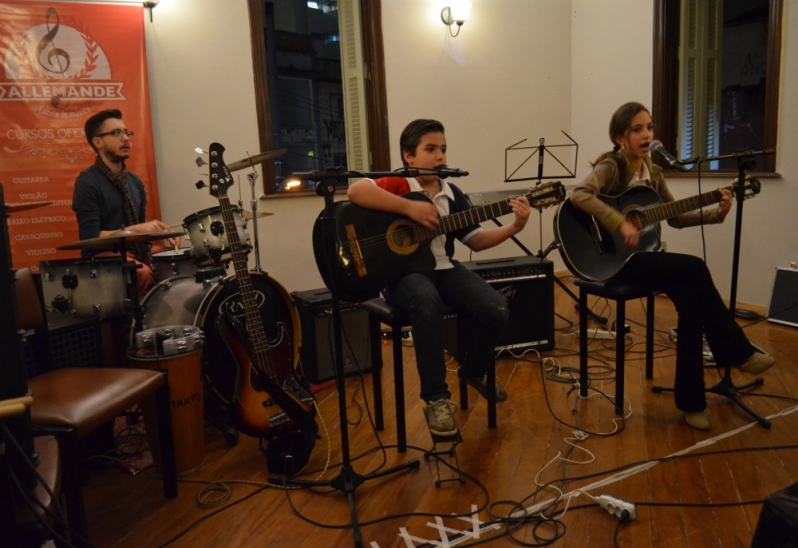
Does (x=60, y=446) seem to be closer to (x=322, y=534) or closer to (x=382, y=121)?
(x=322, y=534)

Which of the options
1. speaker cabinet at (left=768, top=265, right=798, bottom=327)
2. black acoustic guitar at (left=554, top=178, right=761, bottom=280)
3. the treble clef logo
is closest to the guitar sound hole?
black acoustic guitar at (left=554, top=178, right=761, bottom=280)

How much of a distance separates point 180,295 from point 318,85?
131 inches

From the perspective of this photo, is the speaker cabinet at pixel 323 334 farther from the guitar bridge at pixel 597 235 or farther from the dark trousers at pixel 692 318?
the dark trousers at pixel 692 318

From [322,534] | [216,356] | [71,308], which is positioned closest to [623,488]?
[322,534]

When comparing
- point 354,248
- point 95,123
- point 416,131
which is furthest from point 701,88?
point 95,123

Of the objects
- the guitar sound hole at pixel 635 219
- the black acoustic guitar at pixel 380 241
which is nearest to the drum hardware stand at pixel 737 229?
the guitar sound hole at pixel 635 219

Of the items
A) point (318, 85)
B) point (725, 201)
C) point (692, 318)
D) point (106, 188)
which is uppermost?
point (318, 85)

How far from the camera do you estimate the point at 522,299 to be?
134 inches

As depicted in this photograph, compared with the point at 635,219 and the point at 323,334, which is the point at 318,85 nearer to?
the point at 323,334

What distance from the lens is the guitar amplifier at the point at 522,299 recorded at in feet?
10.9

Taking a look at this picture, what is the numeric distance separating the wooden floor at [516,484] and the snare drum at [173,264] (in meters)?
0.82

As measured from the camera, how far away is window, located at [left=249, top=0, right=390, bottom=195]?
443cm

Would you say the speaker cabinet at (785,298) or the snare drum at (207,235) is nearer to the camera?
the snare drum at (207,235)

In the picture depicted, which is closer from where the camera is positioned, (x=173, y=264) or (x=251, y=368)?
(x=251, y=368)
